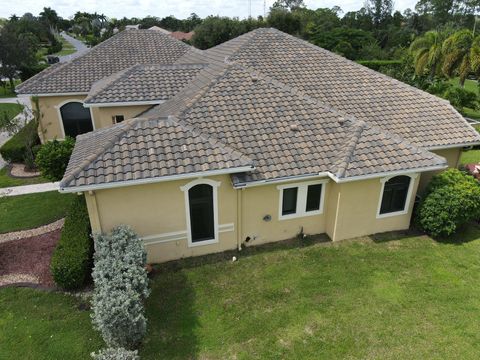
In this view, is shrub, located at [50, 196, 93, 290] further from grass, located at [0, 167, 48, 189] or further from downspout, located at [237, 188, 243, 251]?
grass, located at [0, 167, 48, 189]

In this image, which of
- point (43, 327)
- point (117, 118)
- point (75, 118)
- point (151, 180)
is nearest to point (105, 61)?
point (75, 118)

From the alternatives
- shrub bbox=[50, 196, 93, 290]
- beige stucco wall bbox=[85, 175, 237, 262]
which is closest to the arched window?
beige stucco wall bbox=[85, 175, 237, 262]

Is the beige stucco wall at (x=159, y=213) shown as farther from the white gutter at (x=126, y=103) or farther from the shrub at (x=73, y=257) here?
the white gutter at (x=126, y=103)

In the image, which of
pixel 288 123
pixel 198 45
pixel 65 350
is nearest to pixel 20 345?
pixel 65 350

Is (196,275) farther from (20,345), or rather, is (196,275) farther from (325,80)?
(325,80)

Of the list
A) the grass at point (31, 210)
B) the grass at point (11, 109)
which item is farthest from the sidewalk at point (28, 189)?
the grass at point (11, 109)
